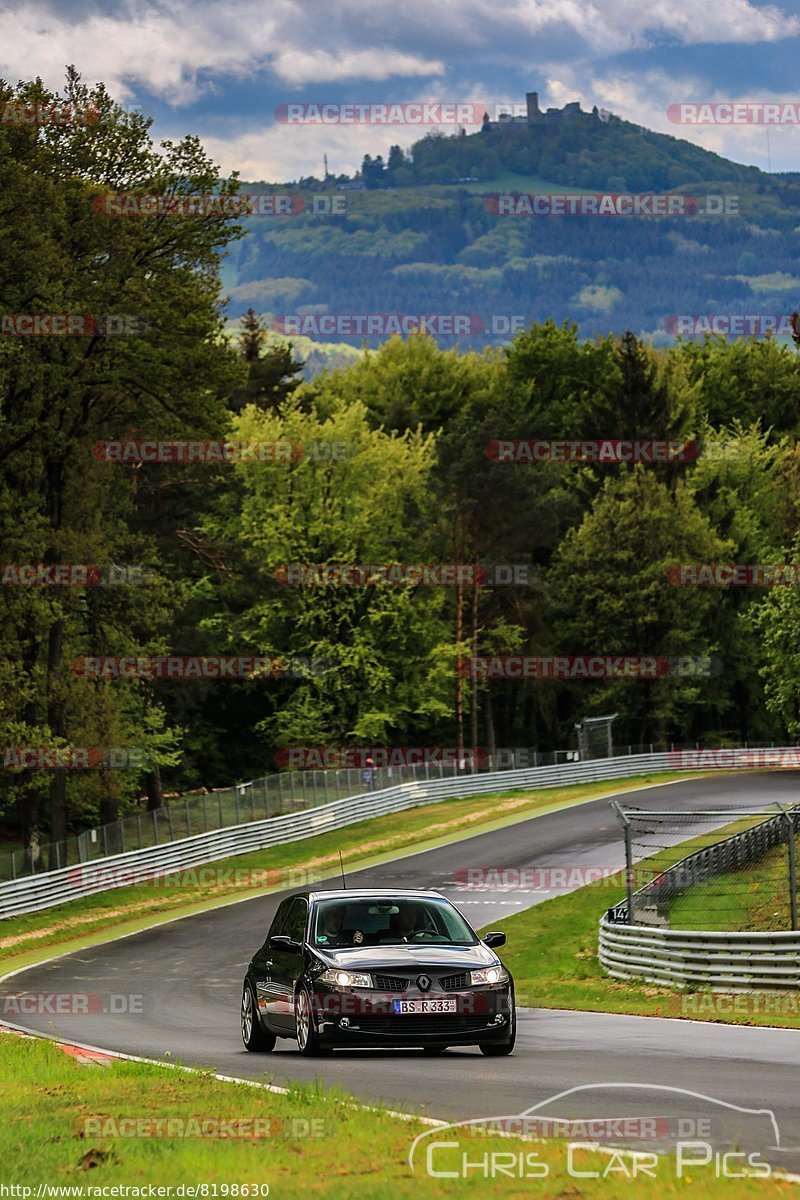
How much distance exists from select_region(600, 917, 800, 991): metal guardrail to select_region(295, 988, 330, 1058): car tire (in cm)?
775

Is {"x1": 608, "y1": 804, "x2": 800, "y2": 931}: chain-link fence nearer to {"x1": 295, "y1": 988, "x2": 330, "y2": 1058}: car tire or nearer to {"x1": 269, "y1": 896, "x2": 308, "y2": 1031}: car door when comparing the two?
{"x1": 269, "y1": 896, "x2": 308, "y2": 1031}: car door

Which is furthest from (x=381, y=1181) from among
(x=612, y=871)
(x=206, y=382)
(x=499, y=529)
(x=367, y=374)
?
(x=367, y=374)

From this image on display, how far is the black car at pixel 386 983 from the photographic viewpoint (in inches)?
567

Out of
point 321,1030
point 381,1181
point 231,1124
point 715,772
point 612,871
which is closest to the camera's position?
point 381,1181

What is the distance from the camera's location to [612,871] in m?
40.9

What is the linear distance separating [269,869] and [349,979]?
3339 centimetres

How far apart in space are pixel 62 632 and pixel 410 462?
117 ft

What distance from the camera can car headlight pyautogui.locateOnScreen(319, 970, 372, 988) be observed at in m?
14.5

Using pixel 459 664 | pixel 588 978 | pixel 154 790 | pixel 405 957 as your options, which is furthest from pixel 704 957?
pixel 459 664

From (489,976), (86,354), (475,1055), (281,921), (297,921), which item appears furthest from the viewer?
(86,354)

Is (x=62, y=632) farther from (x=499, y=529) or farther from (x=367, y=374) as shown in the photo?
(x=367, y=374)

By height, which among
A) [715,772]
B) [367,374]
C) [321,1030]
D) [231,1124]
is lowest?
[715,772]

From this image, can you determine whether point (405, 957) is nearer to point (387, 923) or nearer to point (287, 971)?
point (387, 923)

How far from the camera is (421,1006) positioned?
47.0ft
